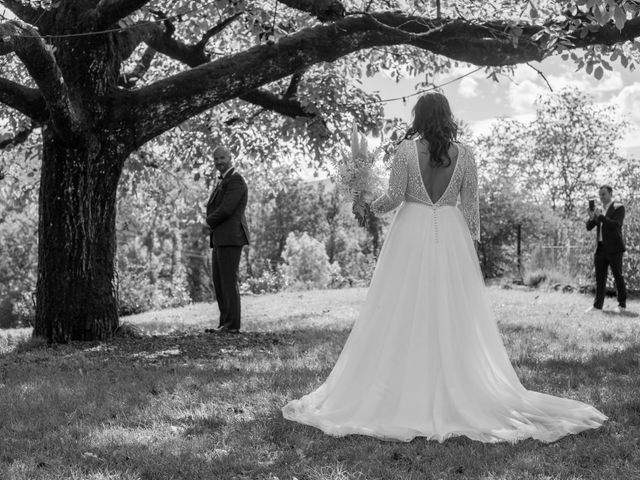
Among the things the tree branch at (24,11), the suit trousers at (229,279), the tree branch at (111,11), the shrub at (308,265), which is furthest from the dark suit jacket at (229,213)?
the shrub at (308,265)

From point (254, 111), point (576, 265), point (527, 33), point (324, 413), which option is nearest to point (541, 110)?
point (576, 265)

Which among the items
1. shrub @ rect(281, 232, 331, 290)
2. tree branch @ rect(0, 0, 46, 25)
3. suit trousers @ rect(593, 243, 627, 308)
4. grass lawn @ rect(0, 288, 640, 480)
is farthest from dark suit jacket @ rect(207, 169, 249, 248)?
shrub @ rect(281, 232, 331, 290)

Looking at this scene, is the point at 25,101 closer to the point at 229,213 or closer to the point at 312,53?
the point at 229,213

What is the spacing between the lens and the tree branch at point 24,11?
972cm

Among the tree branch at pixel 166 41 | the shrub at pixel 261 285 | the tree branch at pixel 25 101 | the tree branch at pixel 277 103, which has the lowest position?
the shrub at pixel 261 285

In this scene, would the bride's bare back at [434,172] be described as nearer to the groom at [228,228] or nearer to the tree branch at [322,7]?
the tree branch at [322,7]

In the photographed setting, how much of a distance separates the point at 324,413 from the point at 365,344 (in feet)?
1.98

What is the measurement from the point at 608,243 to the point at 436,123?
9.44 m

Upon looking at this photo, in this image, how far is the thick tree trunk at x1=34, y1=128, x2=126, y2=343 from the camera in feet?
29.3

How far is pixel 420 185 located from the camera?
17.3ft

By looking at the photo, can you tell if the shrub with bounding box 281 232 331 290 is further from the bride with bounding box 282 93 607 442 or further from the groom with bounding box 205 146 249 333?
the bride with bounding box 282 93 607 442

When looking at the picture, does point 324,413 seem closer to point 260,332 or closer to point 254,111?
point 260,332

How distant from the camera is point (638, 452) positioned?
428 centimetres

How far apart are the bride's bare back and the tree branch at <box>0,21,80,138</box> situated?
462cm
